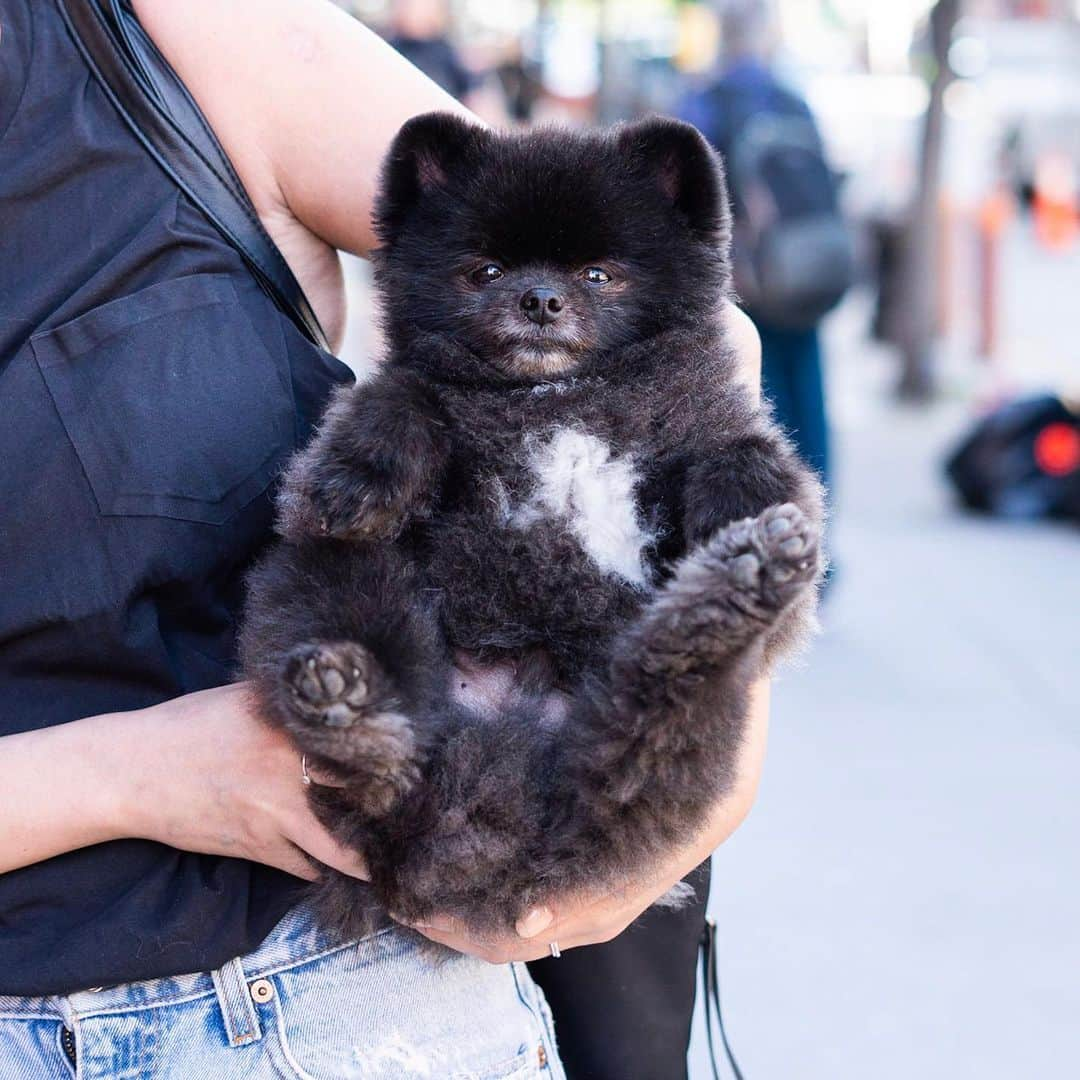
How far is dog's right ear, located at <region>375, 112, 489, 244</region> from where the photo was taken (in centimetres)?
225

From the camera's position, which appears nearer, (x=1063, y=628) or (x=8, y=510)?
(x=8, y=510)

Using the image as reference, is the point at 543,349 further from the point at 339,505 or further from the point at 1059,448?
the point at 1059,448

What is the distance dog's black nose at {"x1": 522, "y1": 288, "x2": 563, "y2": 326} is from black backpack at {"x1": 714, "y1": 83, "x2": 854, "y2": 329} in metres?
4.80

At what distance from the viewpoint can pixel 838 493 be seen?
384 inches

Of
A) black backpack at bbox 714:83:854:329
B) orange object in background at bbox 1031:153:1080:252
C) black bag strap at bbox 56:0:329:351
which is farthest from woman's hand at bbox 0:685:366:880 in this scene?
orange object in background at bbox 1031:153:1080:252

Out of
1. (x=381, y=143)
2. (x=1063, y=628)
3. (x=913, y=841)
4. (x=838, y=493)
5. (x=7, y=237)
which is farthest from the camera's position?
(x=838, y=493)

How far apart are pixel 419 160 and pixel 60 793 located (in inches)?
43.2

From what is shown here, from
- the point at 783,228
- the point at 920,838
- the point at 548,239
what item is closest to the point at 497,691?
the point at 548,239

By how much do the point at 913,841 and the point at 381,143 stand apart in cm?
387

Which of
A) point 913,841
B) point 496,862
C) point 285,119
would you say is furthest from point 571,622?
point 913,841

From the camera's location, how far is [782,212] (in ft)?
23.0

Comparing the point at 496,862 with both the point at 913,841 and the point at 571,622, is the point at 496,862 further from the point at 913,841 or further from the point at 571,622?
the point at 913,841

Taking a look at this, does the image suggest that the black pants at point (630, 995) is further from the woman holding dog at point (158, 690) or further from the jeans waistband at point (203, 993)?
the jeans waistband at point (203, 993)

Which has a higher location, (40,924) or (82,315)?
(82,315)
